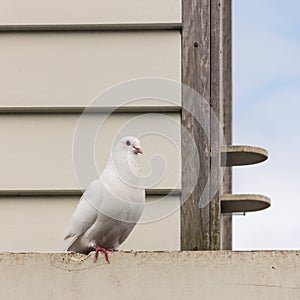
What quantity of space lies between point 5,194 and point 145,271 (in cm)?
126

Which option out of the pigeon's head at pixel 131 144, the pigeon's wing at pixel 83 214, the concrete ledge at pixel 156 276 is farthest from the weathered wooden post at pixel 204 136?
the concrete ledge at pixel 156 276

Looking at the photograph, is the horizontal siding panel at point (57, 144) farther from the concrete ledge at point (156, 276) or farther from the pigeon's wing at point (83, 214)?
the concrete ledge at point (156, 276)

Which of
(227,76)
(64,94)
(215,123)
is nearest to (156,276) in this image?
(215,123)

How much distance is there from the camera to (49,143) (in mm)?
4945

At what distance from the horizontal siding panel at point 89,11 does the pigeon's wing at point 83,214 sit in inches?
30.6

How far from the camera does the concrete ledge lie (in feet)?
12.4

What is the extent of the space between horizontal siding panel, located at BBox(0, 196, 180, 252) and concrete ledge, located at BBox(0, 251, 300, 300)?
95 cm

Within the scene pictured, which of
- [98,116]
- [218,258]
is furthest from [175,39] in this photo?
[218,258]

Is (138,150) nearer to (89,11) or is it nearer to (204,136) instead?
(204,136)

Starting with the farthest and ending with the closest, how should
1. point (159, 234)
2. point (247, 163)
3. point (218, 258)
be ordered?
1. point (247, 163)
2. point (159, 234)
3. point (218, 258)

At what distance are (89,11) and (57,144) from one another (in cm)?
65

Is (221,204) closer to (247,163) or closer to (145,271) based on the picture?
(247,163)

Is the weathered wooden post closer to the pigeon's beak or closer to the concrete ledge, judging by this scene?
the pigeon's beak

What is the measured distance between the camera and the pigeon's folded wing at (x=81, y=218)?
15.6ft
